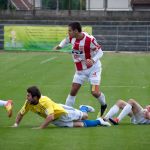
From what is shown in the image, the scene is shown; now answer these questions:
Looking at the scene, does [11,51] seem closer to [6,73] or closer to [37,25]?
[37,25]

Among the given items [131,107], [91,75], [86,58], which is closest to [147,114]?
[131,107]

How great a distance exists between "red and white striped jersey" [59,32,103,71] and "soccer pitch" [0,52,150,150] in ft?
4.28

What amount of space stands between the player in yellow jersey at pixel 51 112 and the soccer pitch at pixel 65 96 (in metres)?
0.22

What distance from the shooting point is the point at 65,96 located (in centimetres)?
2023

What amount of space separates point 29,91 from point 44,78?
47.1 feet

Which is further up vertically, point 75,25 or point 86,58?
point 75,25

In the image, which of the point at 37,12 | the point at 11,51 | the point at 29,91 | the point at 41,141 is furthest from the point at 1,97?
the point at 37,12

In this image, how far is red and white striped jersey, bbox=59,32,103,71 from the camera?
49.7 ft

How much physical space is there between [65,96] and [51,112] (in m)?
7.43

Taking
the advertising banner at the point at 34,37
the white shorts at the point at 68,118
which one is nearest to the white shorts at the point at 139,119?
the white shorts at the point at 68,118

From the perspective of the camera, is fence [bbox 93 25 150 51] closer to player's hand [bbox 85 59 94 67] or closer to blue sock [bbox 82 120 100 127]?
player's hand [bbox 85 59 94 67]

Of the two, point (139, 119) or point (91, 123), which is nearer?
point (91, 123)

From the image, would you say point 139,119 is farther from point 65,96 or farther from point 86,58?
point 65,96

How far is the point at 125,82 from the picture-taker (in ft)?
83.9
